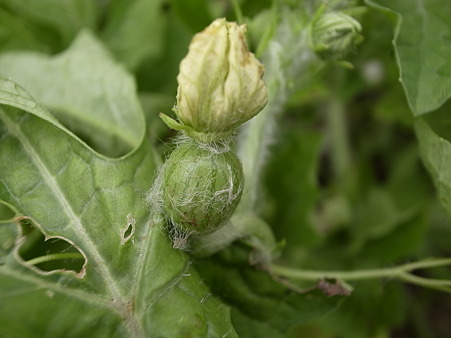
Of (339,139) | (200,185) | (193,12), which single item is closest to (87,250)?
(200,185)

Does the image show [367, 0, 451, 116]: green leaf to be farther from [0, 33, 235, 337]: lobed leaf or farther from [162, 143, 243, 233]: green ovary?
[0, 33, 235, 337]: lobed leaf

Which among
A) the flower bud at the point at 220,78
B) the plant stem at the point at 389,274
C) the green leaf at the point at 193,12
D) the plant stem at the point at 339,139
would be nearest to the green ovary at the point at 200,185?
the flower bud at the point at 220,78

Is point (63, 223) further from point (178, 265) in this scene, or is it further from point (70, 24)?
point (70, 24)

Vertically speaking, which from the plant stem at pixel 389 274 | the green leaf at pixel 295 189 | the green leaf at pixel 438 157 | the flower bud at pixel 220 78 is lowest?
the green leaf at pixel 295 189

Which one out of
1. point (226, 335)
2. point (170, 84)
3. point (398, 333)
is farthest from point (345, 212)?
point (226, 335)

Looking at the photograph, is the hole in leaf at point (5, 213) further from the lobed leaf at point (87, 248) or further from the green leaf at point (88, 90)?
the lobed leaf at point (87, 248)

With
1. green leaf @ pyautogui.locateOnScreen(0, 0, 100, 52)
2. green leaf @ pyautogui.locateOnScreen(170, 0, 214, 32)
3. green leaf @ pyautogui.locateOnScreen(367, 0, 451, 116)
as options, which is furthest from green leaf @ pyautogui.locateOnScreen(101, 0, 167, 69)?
green leaf @ pyautogui.locateOnScreen(367, 0, 451, 116)
